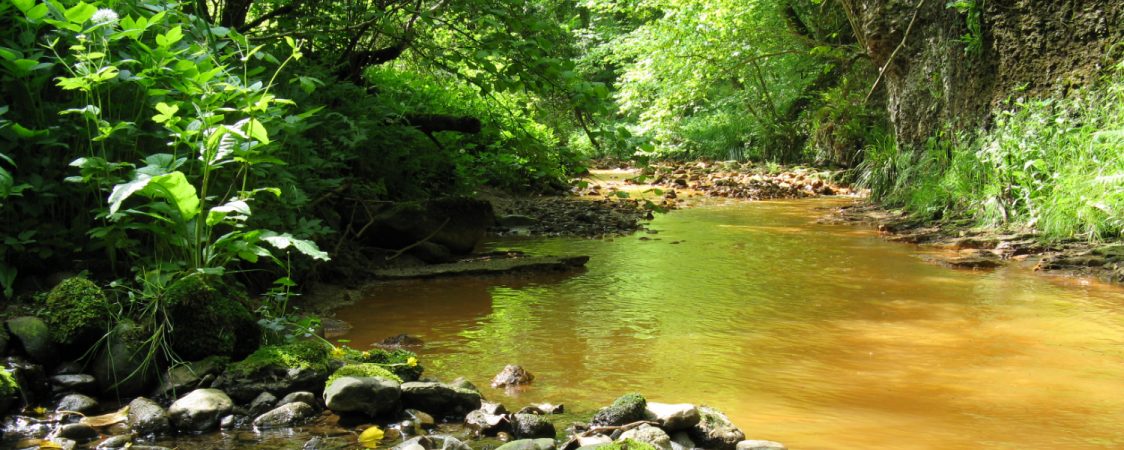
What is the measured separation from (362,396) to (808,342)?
252cm

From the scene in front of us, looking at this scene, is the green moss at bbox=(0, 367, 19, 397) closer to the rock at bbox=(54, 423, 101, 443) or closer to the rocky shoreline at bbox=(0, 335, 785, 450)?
the rocky shoreline at bbox=(0, 335, 785, 450)

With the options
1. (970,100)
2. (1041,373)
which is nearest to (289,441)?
(1041,373)

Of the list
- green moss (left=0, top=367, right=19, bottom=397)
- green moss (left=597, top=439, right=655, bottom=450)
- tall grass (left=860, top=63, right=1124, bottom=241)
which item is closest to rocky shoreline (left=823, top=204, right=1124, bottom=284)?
tall grass (left=860, top=63, right=1124, bottom=241)

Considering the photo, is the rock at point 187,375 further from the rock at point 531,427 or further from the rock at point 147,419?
the rock at point 531,427

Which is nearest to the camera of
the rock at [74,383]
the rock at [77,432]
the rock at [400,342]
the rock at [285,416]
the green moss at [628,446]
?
the green moss at [628,446]

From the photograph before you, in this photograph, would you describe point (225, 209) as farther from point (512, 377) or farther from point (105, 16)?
point (512, 377)

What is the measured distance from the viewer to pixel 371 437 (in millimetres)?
3020

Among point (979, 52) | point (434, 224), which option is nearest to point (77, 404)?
point (434, 224)

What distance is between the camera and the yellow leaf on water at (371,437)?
117 inches

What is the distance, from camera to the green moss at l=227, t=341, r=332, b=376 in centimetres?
338

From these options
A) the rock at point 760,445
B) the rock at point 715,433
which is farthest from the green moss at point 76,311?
the rock at point 760,445

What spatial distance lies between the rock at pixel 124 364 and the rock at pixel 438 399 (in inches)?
38.6

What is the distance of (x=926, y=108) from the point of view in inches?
431

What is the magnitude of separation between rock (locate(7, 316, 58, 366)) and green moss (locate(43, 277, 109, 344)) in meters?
0.03
